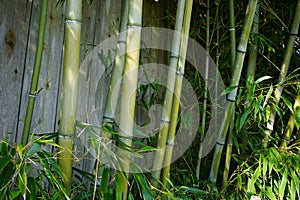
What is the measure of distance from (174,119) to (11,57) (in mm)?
591

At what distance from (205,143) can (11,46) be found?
35.8 inches

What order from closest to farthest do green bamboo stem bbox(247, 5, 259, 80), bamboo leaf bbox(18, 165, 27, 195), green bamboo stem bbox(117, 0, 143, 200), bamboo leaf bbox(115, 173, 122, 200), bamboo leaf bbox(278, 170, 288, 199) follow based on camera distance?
bamboo leaf bbox(18, 165, 27, 195) → bamboo leaf bbox(115, 173, 122, 200) → green bamboo stem bbox(117, 0, 143, 200) → bamboo leaf bbox(278, 170, 288, 199) → green bamboo stem bbox(247, 5, 259, 80)

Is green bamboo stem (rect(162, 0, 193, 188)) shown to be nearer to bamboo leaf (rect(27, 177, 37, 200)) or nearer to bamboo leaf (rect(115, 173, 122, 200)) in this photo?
bamboo leaf (rect(115, 173, 122, 200))

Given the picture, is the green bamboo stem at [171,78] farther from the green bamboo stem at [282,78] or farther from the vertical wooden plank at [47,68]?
the green bamboo stem at [282,78]

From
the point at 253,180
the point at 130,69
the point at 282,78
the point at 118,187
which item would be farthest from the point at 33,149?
the point at 282,78

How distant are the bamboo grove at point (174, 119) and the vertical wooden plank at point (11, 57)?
0.31ft

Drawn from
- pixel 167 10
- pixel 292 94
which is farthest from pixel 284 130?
pixel 167 10

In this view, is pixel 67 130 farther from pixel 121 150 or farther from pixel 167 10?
pixel 167 10

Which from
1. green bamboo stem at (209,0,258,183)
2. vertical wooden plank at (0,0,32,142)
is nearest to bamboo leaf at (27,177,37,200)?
vertical wooden plank at (0,0,32,142)

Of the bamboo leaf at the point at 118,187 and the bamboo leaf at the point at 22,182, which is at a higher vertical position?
the bamboo leaf at the point at 22,182

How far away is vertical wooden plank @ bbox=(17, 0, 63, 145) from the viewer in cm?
139

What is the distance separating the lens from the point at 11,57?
133cm

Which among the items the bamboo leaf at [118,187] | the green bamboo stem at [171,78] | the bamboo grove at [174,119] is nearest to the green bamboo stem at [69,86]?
the bamboo grove at [174,119]

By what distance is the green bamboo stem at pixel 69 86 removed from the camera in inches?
37.8
